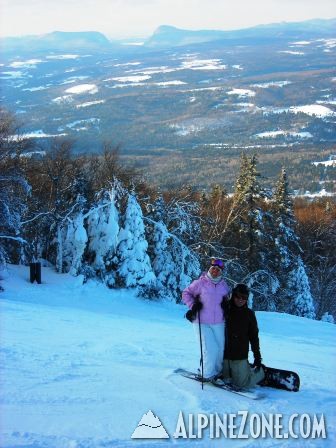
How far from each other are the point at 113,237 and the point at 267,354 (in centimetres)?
1130

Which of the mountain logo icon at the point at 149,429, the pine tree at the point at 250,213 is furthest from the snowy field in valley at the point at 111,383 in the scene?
the pine tree at the point at 250,213

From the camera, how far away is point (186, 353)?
9172 millimetres

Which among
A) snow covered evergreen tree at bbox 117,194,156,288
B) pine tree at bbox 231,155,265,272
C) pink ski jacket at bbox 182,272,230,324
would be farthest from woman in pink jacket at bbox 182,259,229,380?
pine tree at bbox 231,155,265,272

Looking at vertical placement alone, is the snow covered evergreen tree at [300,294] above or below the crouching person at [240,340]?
below

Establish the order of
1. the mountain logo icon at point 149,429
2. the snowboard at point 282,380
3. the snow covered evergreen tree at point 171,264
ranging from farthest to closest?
the snow covered evergreen tree at point 171,264
the snowboard at point 282,380
the mountain logo icon at point 149,429

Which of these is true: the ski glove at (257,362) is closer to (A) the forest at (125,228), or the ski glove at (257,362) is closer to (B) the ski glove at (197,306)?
(B) the ski glove at (197,306)

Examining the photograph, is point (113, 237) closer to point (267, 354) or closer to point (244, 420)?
point (267, 354)

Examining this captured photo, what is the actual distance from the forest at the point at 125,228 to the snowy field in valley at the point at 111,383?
7532 mm

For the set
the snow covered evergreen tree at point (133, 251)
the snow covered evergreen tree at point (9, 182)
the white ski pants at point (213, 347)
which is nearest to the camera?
the white ski pants at point (213, 347)

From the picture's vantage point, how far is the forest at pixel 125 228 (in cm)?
2030

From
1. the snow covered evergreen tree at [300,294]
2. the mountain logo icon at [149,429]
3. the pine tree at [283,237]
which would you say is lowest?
the snow covered evergreen tree at [300,294]

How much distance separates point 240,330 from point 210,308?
48cm

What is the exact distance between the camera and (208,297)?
→ 6.81m

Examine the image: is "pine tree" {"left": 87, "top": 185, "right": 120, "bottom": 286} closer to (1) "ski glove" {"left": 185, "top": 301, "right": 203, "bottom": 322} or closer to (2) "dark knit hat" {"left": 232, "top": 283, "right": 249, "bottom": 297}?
(1) "ski glove" {"left": 185, "top": 301, "right": 203, "bottom": 322}
